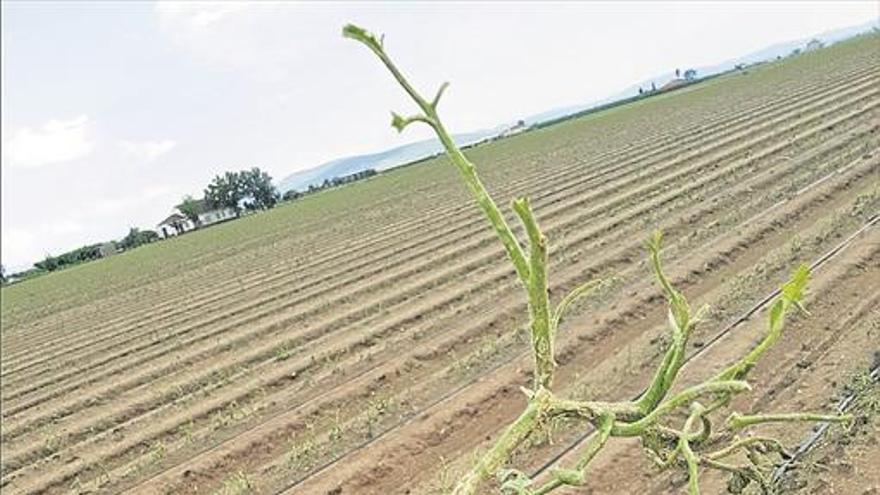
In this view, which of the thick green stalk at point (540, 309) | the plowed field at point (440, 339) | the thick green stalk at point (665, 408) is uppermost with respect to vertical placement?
the thick green stalk at point (540, 309)

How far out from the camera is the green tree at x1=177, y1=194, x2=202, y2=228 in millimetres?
55969

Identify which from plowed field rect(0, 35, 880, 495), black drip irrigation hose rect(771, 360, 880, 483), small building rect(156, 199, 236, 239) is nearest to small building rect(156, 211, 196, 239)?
small building rect(156, 199, 236, 239)

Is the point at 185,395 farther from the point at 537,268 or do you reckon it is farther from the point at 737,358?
the point at 537,268

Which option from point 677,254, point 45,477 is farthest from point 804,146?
point 45,477

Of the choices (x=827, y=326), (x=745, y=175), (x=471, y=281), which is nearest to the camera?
(x=827, y=326)

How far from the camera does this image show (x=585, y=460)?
1.15m

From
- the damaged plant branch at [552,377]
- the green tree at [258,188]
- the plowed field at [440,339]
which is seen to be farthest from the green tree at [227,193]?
the damaged plant branch at [552,377]

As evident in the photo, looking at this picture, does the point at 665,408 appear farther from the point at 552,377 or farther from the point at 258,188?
the point at 258,188

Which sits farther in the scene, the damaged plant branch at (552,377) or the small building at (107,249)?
the small building at (107,249)

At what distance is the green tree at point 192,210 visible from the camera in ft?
184

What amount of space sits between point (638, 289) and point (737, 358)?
8.51 ft

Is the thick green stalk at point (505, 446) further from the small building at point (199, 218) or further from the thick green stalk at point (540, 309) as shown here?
the small building at point (199, 218)

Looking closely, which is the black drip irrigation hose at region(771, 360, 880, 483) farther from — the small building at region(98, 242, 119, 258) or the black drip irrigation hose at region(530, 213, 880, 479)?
the small building at region(98, 242, 119, 258)

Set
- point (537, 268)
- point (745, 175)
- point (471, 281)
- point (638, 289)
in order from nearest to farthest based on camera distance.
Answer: point (537, 268)
point (638, 289)
point (471, 281)
point (745, 175)
